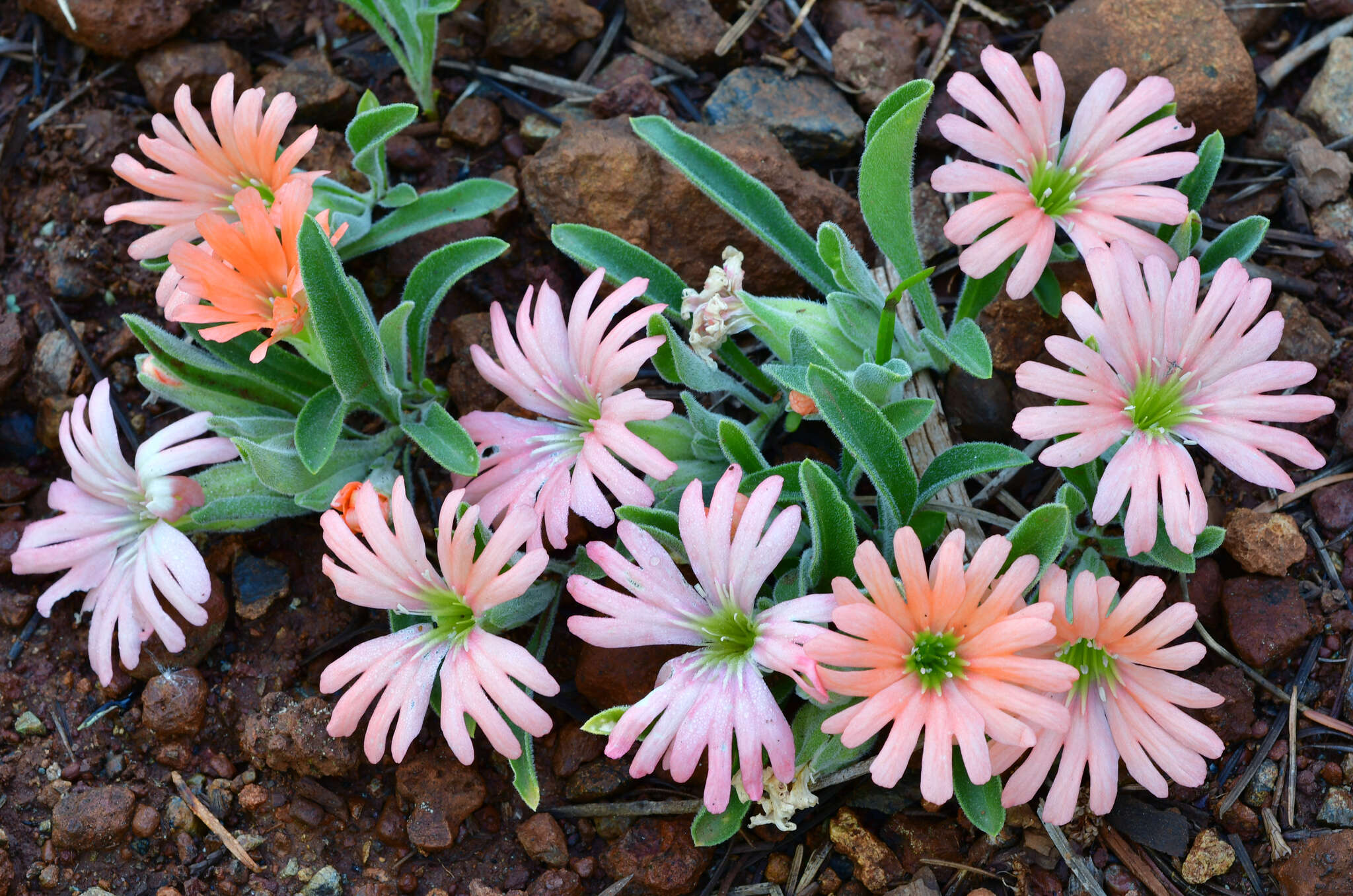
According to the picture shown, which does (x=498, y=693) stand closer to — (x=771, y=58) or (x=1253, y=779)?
(x=1253, y=779)

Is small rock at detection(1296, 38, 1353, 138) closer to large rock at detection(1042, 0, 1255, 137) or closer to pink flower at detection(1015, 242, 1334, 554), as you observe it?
large rock at detection(1042, 0, 1255, 137)

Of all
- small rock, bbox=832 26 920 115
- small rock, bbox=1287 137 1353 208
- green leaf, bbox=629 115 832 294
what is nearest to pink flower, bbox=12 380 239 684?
green leaf, bbox=629 115 832 294

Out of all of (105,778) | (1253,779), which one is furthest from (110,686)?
(1253,779)

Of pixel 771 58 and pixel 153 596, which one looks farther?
pixel 771 58

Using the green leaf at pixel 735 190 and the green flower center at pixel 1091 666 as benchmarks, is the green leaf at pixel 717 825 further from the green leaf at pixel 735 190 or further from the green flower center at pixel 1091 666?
the green leaf at pixel 735 190

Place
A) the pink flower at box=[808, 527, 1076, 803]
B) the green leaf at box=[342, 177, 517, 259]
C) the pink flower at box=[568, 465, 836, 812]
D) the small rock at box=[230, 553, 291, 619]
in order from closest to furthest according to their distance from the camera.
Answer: the pink flower at box=[808, 527, 1076, 803]
the pink flower at box=[568, 465, 836, 812]
the small rock at box=[230, 553, 291, 619]
the green leaf at box=[342, 177, 517, 259]

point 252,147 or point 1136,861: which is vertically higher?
point 252,147

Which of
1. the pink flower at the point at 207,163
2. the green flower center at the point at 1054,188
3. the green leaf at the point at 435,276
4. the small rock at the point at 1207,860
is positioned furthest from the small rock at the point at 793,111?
the small rock at the point at 1207,860
